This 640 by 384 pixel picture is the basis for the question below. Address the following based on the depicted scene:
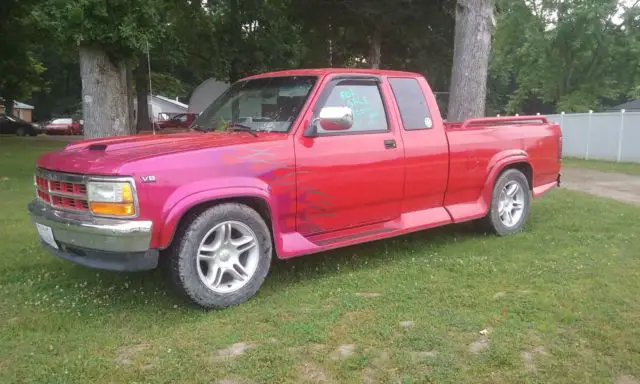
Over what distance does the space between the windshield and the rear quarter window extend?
0.95 m

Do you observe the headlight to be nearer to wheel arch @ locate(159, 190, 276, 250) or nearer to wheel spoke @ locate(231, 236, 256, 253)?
wheel arch @ locate(159, 190, 276, 250)

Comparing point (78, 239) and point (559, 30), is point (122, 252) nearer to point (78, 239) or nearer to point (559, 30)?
point (78, 239)

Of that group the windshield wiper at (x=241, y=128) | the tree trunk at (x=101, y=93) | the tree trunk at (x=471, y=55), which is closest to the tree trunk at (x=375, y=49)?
the tree trunk at (x=471, y=55)

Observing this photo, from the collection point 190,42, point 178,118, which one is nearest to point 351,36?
point 190,42

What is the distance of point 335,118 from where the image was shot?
471 cm

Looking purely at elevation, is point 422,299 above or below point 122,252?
below

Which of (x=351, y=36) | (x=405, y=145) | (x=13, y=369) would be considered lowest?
(x=13, y=369)

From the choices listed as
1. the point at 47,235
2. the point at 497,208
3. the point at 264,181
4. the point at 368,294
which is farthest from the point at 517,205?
the point at 47,235

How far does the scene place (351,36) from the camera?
21.3m

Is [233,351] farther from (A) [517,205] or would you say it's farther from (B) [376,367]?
(A) [517,205]

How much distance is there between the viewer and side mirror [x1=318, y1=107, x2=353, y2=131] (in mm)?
4715

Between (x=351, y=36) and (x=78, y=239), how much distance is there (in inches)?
726

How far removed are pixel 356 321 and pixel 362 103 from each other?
2135mm

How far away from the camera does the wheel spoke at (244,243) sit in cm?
449
